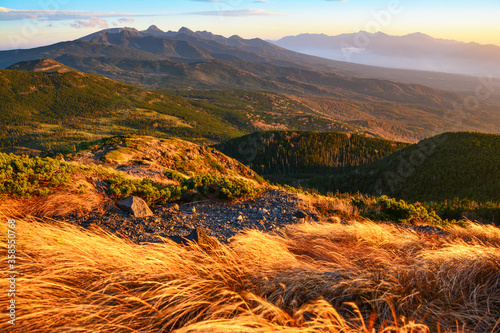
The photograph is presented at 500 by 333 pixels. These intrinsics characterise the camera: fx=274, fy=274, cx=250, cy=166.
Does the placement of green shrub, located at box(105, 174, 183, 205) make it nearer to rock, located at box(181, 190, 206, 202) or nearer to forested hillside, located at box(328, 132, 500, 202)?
rock, located at box(181, 190, 206, 202)

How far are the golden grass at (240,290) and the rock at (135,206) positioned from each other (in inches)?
102

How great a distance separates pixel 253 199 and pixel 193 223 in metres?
3.20

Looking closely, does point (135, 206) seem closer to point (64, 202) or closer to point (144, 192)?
point (144, 192)

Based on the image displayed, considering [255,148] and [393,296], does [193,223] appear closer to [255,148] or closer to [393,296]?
[393,296]

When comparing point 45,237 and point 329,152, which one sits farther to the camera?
point 329,152

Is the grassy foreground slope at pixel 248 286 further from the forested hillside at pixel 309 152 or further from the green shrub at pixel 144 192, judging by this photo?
the forested hillside at pixel 309 152

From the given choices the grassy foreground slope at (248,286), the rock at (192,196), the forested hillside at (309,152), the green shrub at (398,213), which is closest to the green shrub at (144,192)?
the rock at (192,196)

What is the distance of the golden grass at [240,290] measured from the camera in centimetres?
233

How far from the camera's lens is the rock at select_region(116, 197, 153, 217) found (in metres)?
6.80

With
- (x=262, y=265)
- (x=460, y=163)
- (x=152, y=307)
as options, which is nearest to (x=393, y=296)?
(x=262, y=265)

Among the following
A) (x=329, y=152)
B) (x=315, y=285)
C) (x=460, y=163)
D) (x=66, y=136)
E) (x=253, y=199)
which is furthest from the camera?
(x=66, y=136)

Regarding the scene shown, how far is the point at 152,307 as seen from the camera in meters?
2.44

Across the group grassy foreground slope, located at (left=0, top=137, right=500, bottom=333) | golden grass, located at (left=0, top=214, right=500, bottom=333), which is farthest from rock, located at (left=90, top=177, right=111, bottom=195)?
golden grass, located at (left=0, top=214, right=500, bottom=333)

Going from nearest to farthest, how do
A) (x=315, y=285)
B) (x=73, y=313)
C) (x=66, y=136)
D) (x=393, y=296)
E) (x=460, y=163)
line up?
(x=73, y=313) → (x=393, y=296) → (x=315, y=285) → (x=460, y=163) → (x=66, y=136)
